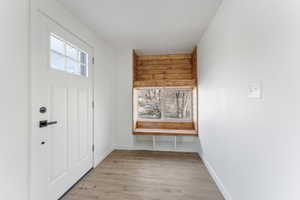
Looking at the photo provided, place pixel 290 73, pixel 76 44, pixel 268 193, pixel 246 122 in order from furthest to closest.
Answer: pixel 76 44, pixel 246 122, pixel 268 193, pixel 290 73

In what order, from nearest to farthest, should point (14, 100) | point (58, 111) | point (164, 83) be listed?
point (14, 100) < point (58, 111) < point (164, 83)

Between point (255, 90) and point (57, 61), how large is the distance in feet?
6.97

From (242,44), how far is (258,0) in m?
0.35

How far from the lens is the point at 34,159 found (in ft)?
4.87

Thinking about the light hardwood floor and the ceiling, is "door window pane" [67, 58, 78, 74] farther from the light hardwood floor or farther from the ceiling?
the light hardwood floor

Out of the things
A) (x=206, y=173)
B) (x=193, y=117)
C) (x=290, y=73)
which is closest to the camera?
(x=290, y=73)

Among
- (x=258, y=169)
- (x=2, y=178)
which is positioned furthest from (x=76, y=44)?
(x=258, y=169)

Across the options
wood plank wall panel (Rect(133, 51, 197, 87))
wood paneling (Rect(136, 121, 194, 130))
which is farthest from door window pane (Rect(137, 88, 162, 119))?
wood plank wall panel (Rect(133, 51, 197, 87))

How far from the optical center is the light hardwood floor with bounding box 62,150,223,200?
74.9 inches

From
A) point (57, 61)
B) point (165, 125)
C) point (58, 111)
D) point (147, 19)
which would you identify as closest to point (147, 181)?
point (58, 111)

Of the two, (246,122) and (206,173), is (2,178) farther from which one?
(206,173)

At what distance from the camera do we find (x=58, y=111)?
1824 millimetres

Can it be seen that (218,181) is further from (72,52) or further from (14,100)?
(72,52)

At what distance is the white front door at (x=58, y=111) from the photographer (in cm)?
152
